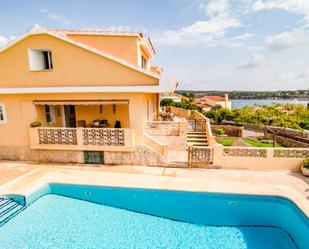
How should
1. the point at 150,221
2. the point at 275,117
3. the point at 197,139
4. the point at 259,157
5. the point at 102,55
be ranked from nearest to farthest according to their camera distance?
1. the point at 150,221
2. the point at 259,157
3. the point at 102,55
4. the point at 197,139
5. the point at 275,117

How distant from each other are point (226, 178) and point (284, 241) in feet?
14.3

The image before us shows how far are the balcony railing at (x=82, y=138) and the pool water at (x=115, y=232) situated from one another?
4.73 m

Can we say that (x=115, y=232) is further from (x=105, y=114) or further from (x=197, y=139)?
(x=197, y=139)

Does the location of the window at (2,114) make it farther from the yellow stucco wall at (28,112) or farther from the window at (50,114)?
the window at (50,114)

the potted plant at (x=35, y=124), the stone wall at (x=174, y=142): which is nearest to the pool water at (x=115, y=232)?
the potted plant at (x=35, y=124)

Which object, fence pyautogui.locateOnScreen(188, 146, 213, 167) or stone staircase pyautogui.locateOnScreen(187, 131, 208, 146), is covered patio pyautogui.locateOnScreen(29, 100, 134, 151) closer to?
fence pyautogui.locateOnScreen(188, 146, 213, 167)

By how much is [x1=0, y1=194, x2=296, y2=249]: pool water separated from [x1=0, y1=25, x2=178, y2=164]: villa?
489 cm

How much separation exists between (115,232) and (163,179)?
13.9ft

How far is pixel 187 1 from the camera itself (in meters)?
17.4

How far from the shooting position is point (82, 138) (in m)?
14.8

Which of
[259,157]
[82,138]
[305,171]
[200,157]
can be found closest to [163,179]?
[200,157]

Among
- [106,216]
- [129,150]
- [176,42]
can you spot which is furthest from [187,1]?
[106,216]

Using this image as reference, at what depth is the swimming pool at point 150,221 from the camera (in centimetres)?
873

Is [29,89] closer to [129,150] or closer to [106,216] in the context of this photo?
[129,150]
